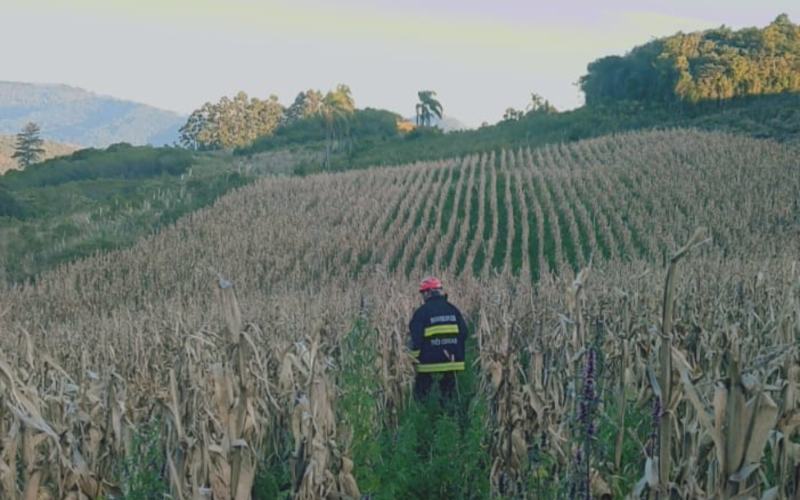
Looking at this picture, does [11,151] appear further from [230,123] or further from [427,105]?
[427,105]

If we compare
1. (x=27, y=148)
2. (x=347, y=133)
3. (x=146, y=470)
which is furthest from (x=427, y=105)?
(x=146, y=470)

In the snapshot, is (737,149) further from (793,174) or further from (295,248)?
(295,248)

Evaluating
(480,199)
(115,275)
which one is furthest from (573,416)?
(480,199)

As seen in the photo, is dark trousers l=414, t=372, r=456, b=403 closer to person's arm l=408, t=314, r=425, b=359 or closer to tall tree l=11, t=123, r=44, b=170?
person's arm l=408, t=314, r=425, b=359

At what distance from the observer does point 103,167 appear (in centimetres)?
5869

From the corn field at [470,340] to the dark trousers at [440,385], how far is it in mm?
201

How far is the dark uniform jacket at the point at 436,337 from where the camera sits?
25.4 feet

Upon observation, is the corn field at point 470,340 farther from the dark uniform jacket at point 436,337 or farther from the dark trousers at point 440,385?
the dark uniform jacket at point 436,337

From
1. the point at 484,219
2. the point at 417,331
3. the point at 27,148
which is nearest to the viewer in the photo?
the point at 417,331

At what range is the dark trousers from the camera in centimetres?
798

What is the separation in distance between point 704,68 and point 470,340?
5503 cm

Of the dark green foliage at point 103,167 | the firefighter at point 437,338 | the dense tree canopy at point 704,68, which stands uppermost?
the dense tree canopy at point 704,68

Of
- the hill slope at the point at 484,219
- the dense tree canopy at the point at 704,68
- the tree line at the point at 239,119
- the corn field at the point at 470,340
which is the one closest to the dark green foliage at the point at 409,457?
the corn field at the point at 470,340

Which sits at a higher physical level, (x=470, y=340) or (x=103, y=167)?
(x=103, y=167)
